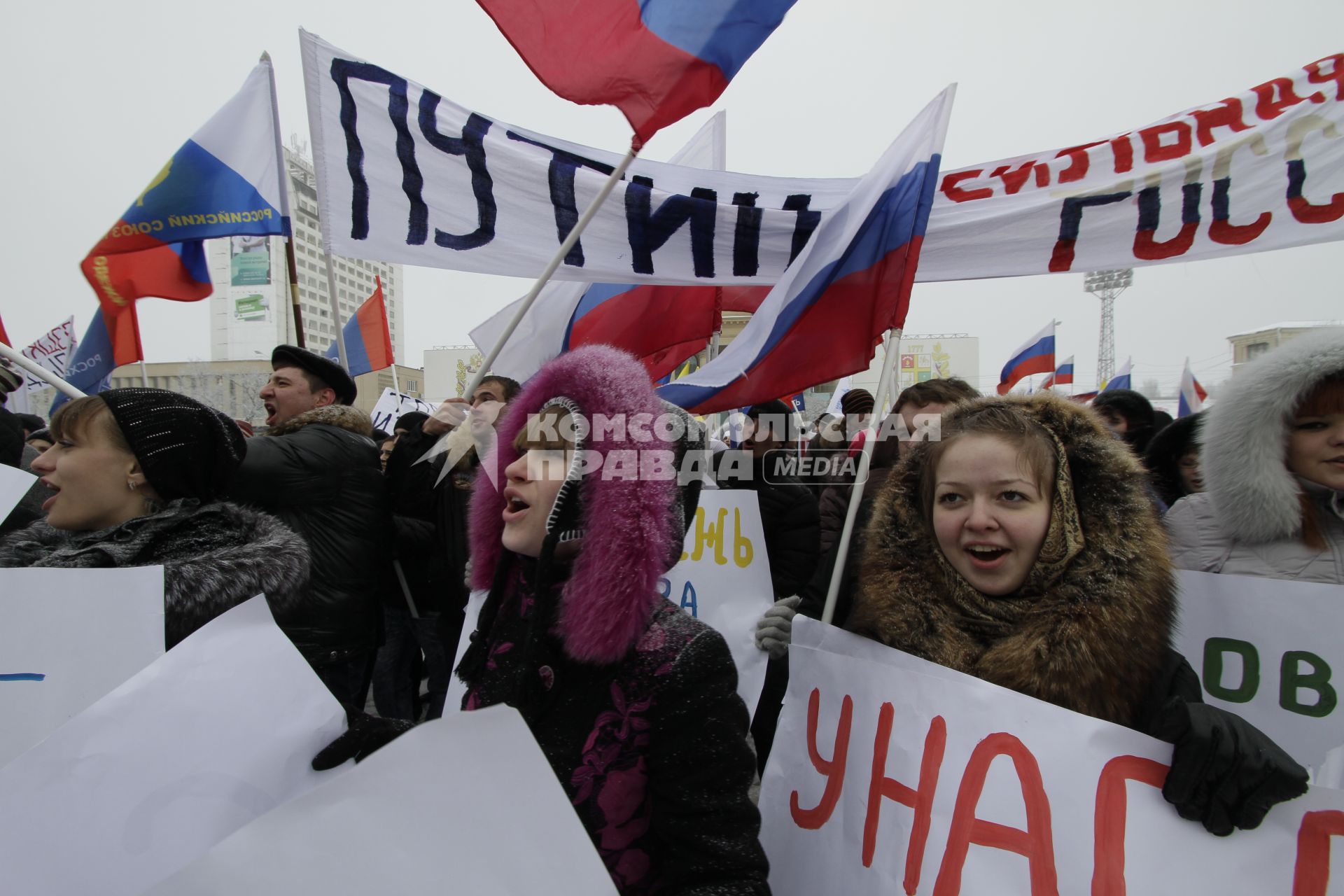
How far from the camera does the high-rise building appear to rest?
4297 cm

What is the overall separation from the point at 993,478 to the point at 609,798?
93 centimetres

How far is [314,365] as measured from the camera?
10.8ft

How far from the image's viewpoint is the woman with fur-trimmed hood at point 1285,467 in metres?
2.00

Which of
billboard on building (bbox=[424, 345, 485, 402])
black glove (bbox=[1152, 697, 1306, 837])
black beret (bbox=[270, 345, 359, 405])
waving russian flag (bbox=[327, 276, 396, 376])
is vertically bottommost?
black glove (bbox=[1152, 697, 1306, 837])

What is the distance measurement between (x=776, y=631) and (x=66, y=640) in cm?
159

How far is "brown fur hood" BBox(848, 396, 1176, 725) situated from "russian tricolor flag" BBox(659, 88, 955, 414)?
1.08 meters

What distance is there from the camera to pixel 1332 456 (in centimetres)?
199

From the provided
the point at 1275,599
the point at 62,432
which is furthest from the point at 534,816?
the point at 1275,599

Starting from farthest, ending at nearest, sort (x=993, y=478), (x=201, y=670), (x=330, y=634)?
1. (x=330, y=634)
2. (x=993, y=478)
3. (x=201, y=670)

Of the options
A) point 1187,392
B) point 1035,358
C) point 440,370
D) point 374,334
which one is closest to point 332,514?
point 374,334

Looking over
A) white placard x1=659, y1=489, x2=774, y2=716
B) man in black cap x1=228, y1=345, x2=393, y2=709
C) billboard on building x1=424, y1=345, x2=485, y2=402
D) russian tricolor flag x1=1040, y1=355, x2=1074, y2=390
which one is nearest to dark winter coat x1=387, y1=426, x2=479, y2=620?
man in black cap x1=228, y1=345, x2=393, y2=709

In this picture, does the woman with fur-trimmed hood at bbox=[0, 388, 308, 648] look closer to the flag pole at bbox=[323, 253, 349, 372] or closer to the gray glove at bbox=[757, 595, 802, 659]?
the gray glove at bbox=[757, 595, 802, 659]

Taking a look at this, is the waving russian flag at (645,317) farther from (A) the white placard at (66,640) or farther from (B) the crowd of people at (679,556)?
(A) the white placard at (66,640)

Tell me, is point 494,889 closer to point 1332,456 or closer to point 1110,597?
point 1110,597
